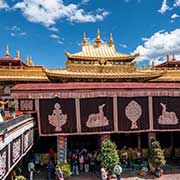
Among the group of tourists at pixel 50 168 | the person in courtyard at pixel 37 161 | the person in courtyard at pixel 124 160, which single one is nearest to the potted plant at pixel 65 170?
the group of tourists at pixel 50 168

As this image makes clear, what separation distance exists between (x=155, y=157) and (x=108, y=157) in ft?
8.50

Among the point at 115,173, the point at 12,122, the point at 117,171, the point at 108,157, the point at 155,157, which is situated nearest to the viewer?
the point at 12,122

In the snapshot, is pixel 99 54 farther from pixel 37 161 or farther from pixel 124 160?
pixel 37 161

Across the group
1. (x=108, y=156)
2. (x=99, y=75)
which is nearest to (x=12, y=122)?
(x=108, y=156)

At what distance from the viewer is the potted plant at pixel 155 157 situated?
1354 centimetres

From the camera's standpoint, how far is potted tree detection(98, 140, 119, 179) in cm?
1291

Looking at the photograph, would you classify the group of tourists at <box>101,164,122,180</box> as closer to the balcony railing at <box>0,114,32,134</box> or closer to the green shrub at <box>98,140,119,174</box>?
the green shrub at <box>98,140,119,174</box>

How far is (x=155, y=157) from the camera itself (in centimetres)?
1366

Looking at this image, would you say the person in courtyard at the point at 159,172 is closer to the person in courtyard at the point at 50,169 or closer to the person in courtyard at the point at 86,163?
the person in courtyard at the point at 86,163

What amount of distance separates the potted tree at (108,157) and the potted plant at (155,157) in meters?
2.09

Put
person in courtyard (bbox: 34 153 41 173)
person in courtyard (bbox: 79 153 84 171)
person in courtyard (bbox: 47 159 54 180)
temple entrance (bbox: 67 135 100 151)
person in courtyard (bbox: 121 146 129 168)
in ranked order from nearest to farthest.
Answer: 1. person in courtyard (bbox: 47 159 54 180)
2. person in courtyard (bbox: 79 153 84 171)
3. person in courtyard (bbox: 121 146 129 168)
4. person in courtyard (bbox: 34 153 41 173)
5. temple entrance (bbox: 67 135 100 151)

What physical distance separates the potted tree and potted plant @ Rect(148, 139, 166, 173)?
2.09 meters

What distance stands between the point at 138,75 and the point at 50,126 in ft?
26.8

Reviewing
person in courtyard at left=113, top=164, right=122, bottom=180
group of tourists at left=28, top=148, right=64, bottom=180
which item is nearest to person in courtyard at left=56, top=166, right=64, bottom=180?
group of tourists at left=28, top=148, right=64, bottom=180
